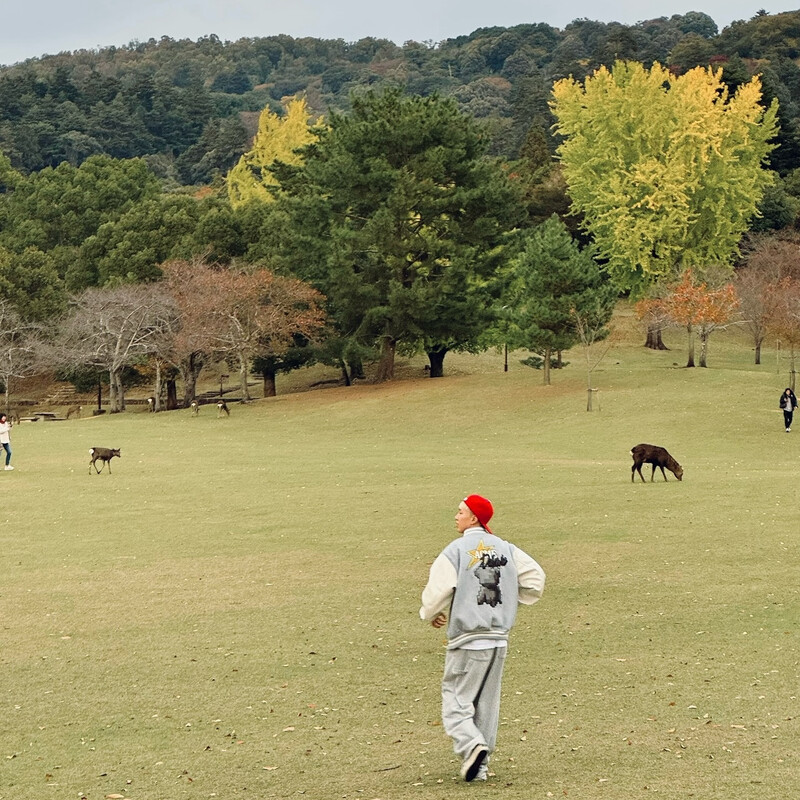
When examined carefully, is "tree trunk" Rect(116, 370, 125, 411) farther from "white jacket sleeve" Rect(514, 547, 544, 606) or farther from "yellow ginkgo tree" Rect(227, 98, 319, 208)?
"white jacket sleeve" Rect(514, 547, 544, 606)

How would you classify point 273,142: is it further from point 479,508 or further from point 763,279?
point 479,508

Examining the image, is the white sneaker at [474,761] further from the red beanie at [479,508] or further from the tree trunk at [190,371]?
the tree trunk at [190,371]

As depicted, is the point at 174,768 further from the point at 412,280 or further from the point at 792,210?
the point at 792,210

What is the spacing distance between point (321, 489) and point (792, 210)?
63706mm

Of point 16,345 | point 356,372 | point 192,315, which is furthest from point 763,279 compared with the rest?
point 16,345

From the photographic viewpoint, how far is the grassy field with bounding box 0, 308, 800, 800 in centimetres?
900

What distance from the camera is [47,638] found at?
13.7m

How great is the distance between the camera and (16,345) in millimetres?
63312

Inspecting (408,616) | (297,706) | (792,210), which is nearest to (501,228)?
(792,210)

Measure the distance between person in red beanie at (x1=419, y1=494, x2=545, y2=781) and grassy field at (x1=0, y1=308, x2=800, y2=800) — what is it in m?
0.44

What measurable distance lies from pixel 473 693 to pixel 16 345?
58.9 m

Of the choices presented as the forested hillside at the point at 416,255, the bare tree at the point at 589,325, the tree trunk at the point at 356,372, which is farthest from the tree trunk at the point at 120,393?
the bare tree at the point at 589,325

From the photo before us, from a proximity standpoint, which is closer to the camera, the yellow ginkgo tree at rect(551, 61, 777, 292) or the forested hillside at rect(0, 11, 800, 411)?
the forested hillside at rect(0, 11, 800, 411)

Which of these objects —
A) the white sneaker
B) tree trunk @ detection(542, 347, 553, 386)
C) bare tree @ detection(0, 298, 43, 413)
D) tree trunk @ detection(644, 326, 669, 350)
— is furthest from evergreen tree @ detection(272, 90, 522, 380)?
the white sneaker
